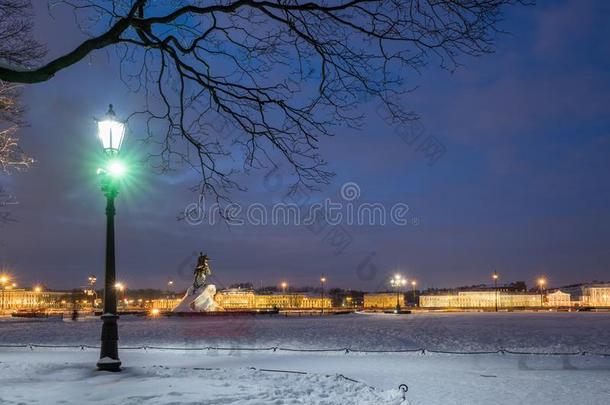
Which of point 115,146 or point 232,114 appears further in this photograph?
point 115,146

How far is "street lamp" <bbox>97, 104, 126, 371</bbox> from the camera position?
1385cm

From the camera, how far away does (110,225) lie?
14.3 m

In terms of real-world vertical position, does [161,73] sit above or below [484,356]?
above

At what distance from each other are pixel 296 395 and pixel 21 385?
4.85 metres

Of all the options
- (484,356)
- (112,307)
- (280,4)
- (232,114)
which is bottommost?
(484,356)

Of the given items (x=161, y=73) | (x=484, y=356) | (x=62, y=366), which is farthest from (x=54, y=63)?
(x=484, y=356)

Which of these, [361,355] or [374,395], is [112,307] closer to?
[374,395]

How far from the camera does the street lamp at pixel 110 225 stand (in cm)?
1385

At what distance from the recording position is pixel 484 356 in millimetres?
20625

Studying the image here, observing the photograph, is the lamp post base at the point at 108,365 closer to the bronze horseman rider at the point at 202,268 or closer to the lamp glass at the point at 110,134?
the lamp glass at the point at 110,134

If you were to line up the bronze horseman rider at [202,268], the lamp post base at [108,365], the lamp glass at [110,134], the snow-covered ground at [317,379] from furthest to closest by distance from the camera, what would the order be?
the bronze horseman rider at [202,268] → the lamp glass at [110,134] → the lamp post base at [108,365] → the snow-covered ground at [317,379]

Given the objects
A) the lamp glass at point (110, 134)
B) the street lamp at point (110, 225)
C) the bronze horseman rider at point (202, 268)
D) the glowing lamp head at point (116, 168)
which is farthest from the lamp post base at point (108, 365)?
the bronze horseman rider at point (202, 268)

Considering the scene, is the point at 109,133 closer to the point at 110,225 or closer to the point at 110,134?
the point at 110,134

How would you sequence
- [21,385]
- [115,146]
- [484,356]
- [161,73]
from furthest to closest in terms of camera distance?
1. [484,356]
2. [115,146]
3. [21,385]
4. [161,73]
